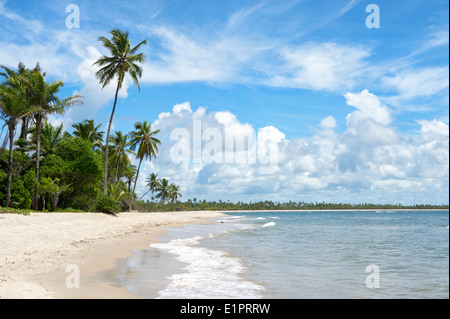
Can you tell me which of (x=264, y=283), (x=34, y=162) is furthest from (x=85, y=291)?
(x=34, y=162)

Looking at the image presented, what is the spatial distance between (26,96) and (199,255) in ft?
66.4

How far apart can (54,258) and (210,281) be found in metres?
5.42

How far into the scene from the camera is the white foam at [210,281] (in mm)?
8016

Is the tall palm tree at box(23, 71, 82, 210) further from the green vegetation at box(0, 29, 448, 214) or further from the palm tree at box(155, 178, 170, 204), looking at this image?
the palm tree at box(155, 178, 170, 204)

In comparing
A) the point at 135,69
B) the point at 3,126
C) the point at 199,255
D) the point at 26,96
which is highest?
the point at 135,69

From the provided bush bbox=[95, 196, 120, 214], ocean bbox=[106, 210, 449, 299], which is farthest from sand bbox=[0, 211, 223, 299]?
bush bbox=[95, 196, 120, 214]

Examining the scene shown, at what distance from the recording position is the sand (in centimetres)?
727

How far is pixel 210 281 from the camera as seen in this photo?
9.38 m

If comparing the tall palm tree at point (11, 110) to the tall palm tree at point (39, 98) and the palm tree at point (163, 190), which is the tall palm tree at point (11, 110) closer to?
the tall palm tree at point (39, 98)

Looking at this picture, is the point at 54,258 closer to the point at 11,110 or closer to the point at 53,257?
the point at 53,257

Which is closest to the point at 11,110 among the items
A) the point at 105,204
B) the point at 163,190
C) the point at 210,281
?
the point at 105,204
